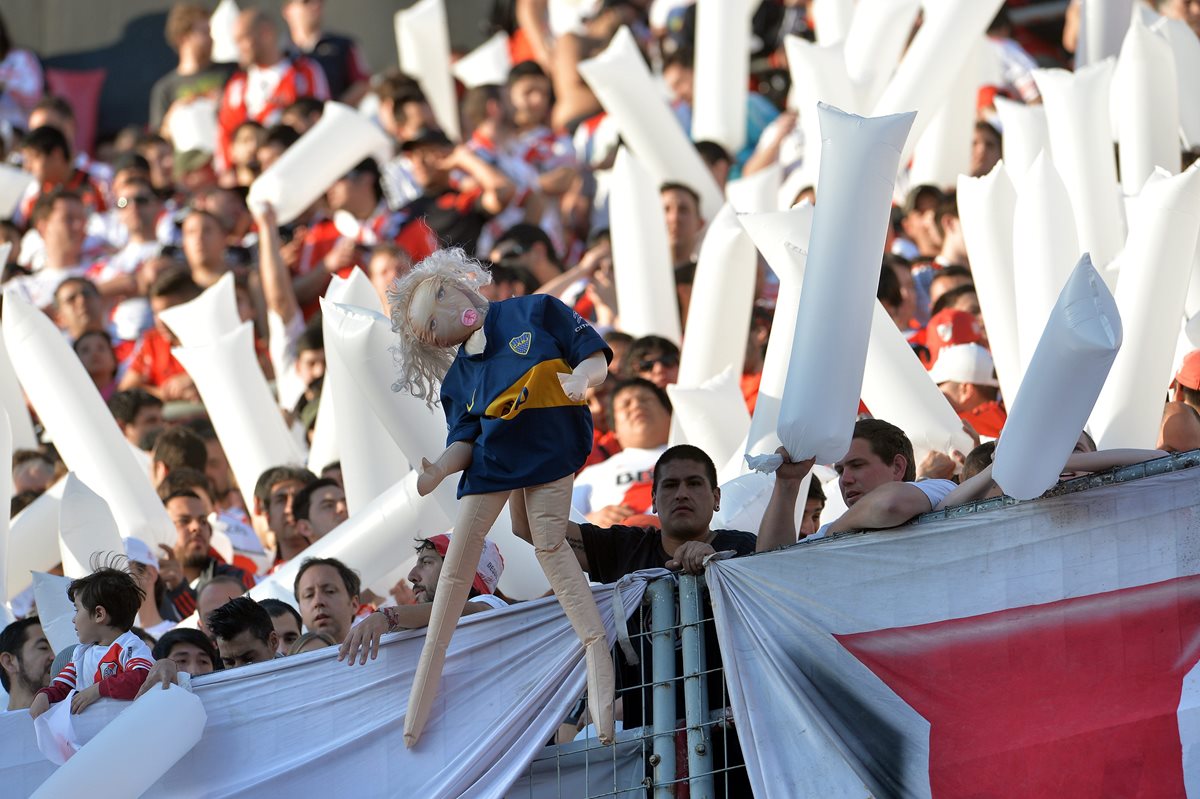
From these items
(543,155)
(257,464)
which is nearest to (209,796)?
(257,464)

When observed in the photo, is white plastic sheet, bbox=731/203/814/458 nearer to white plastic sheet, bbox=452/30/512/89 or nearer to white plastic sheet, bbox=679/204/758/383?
white plastic sheet, bbox=679/204/758/383

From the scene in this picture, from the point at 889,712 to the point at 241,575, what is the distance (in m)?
3.05

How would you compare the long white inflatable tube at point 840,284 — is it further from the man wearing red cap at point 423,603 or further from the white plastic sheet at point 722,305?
the white plastic sheet at point 722,305

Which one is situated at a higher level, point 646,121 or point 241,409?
point 646,121

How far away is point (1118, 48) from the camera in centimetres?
840

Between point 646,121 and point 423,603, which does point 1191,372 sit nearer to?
point 423,603

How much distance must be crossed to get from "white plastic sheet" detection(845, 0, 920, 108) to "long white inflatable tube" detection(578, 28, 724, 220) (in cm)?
92

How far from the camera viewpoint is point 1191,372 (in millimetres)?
5680

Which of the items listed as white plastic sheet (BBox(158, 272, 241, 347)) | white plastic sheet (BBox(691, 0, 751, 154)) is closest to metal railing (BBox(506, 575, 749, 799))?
white plastic sheet (BBox(158, 272, 241, 347))

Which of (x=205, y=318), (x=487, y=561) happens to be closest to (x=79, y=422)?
(x=205, y=318)

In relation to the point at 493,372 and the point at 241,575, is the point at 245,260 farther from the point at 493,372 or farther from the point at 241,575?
the point at 493,372

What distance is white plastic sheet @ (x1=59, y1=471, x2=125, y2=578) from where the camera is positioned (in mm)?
6059

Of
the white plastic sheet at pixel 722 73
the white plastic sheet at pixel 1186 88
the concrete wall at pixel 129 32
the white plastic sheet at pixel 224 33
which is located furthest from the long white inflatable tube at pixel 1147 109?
the concrete wall at pixel 129 32

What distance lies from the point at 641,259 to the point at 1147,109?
6.77 feet
